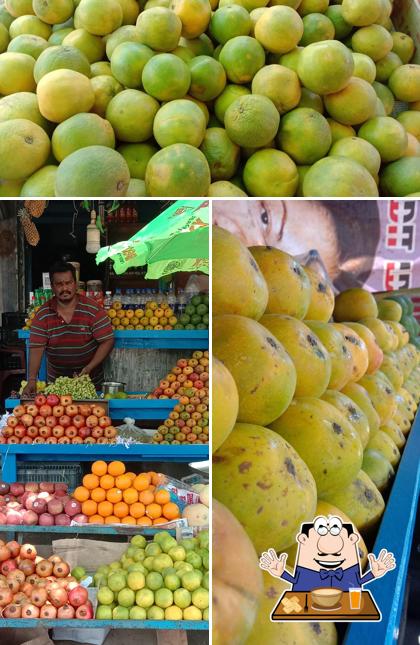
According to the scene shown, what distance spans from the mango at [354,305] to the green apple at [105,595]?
102cm

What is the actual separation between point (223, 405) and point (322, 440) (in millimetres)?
245

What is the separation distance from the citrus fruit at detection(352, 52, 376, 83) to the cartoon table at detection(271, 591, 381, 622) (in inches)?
59.9

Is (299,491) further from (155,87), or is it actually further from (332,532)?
(155,87)

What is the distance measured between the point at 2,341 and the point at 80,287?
23 cm

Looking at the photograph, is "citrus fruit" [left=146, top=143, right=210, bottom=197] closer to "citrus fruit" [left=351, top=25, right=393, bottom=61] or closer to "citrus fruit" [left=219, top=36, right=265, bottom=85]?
"citrus fruit" [left=219, top=36, right=265, bottom=85]

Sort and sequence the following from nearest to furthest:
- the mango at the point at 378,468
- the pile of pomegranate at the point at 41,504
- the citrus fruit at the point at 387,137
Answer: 1. the mango at the point at 378,468
2. the pile of pomegranate at the point at 41,504
3. the citrus fruit at the point at 387,137

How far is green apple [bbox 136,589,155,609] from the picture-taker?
185 centimetres

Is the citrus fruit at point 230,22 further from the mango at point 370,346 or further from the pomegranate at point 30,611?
the pomegranate at point 30,611

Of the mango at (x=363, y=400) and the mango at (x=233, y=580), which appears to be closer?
the mango at (x=233, y=580)

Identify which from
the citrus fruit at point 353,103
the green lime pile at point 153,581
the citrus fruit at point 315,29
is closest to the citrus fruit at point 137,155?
the citrus fruit at point 353,103

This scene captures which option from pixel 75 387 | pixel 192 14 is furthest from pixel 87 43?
pixel 75 387

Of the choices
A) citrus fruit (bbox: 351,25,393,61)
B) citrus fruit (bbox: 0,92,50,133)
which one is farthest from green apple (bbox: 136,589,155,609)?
citrus fruit (bbox: 351,25,393,61)

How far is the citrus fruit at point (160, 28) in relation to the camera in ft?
6.13

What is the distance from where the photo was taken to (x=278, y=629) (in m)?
1.33
